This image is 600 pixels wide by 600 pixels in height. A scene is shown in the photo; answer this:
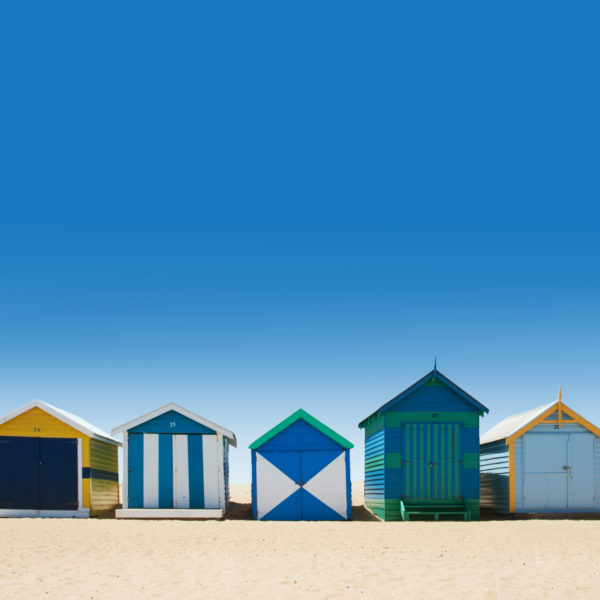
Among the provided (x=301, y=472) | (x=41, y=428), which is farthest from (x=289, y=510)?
(x=41, y=428)

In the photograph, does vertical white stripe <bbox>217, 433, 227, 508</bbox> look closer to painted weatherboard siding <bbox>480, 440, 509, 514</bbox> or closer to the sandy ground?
the sandy ground

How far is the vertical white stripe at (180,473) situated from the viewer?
17.5 metres

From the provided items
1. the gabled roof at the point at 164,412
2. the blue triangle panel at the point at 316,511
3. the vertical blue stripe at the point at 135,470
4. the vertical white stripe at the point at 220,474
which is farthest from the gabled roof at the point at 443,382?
the vertical blue stripe at the point at 135,470

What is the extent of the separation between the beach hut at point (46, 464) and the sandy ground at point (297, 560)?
201 centimetres

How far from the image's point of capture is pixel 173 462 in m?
17.7

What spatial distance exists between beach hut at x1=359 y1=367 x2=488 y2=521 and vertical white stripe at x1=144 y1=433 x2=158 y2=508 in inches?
254

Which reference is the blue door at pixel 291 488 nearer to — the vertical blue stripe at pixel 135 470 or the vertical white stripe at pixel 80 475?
the vertical blue stripe at pixel 135 470

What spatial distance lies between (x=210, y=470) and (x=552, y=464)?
395 inches

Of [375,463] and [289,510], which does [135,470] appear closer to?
[289,510]

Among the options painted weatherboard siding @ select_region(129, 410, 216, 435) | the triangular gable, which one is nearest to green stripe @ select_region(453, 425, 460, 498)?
the triangular gable

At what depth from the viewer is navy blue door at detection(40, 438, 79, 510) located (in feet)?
57.5

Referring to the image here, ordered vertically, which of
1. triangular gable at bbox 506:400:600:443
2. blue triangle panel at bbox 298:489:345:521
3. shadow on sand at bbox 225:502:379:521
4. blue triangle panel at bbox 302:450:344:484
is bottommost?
shadow on sand at bbox 225:502:379:521

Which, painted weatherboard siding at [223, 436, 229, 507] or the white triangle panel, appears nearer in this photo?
the white triangle panel

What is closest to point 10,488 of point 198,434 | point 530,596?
point 198,434
